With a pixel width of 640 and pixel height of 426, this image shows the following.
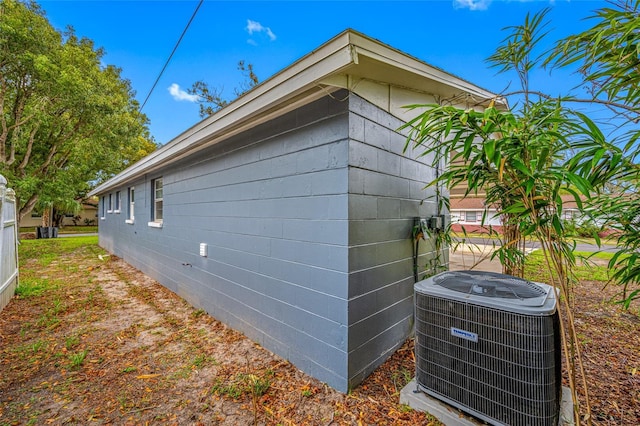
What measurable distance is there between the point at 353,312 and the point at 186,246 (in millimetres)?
3531

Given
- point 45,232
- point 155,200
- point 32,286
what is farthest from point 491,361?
point 45,232

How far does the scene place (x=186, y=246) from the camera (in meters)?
4.67

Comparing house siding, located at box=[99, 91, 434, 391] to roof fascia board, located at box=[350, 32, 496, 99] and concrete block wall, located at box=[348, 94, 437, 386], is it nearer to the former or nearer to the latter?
concrete block wall, located at box=[348, 94, 437, 386]

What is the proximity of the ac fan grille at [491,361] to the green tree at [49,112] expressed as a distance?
12829 mm

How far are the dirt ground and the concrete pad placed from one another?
6 centimetres


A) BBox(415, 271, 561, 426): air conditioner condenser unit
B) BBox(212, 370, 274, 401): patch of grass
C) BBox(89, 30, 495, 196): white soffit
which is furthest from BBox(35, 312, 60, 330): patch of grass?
BBox(415, 271, 561, 426): air conditioner condenser unit

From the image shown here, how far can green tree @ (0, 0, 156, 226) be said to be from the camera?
8797 mm

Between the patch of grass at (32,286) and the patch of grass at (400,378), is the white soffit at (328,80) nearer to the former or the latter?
the patch of grass at (400,378)

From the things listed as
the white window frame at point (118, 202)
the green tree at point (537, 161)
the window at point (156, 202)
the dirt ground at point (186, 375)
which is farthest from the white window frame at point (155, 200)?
the green tree at point (537, 161)

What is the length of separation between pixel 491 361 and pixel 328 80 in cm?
212

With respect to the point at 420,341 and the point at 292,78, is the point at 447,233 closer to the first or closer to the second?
the point at 420,341

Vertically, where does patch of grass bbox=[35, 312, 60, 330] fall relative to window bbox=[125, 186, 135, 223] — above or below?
below

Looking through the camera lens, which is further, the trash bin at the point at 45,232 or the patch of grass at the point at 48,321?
the trash bin at the point at 45,232

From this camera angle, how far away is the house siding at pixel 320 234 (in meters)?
2.21
